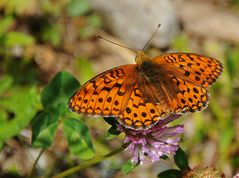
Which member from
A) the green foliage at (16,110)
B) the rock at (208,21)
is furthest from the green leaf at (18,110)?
the rock at (208,21)

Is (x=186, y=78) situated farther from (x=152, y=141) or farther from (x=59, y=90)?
(x=59, y=90)

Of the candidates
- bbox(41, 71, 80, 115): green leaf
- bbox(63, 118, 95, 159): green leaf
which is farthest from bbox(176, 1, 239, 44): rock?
bbox(63, 118, 95, 159): green leaf

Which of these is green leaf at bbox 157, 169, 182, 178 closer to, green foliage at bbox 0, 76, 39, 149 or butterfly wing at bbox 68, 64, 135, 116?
butterfly wing at bbox 68, 64, 135, 116

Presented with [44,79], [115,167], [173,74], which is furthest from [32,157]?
[173,74]

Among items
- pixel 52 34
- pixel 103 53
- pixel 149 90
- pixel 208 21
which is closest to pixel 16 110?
pixel 149 90

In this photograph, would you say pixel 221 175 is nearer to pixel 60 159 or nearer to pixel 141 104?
pixel 141 104
